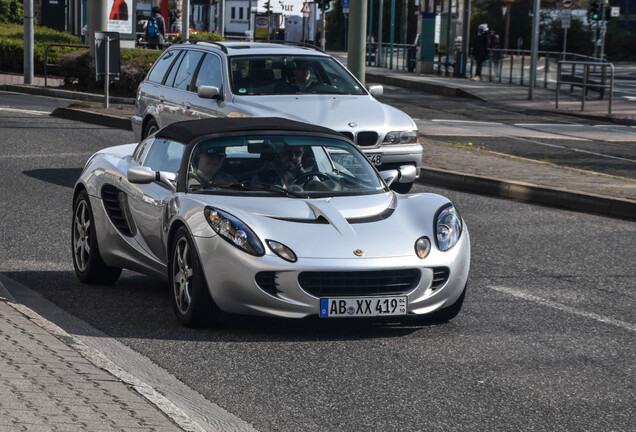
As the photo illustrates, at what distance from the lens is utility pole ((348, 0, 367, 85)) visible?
19.3 meters

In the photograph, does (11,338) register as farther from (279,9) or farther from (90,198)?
(279,9)

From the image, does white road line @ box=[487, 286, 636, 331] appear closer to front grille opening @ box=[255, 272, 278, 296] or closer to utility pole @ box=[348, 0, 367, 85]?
front grille opening @ box=[255, 272, 278, 296]

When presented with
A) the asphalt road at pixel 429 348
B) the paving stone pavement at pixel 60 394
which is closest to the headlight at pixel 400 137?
the asphalt road at pixel 429 348

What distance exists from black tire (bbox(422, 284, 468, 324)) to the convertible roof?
1.45 metres

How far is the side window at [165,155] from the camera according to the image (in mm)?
7985

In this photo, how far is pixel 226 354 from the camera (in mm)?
6566

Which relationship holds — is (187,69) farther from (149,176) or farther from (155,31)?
(155,31)

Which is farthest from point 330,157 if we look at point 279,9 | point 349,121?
point 279,9

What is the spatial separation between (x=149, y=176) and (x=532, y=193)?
737 centimetres

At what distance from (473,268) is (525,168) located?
7021 mm

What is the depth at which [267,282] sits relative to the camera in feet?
22.3

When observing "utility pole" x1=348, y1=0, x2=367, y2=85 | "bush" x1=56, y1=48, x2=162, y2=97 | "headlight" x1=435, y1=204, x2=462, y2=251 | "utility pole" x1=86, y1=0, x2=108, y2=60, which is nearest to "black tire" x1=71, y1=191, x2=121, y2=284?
"headlight" x1=435, y1=204, x2=462, y2=251

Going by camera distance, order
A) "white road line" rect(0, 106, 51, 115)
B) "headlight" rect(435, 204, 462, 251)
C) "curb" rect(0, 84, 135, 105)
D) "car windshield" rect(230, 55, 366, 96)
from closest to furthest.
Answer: "headlight" rect(435, 204, 462, 251), "car windshield" rect(230, 55, 366, 96), "white road line" rect(0, 106, 51, 115), "curb" rect(0, 84, 135, 105)

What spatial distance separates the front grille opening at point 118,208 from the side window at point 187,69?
21.5ft
